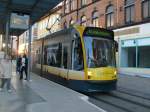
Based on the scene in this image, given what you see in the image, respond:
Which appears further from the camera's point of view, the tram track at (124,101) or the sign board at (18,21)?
the sign board at (18,21)

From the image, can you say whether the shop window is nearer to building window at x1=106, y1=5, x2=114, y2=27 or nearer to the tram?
building window at x1=106, y1=5, x2=114, y2=27

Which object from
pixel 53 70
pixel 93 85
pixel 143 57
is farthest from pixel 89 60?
pixel 143 57

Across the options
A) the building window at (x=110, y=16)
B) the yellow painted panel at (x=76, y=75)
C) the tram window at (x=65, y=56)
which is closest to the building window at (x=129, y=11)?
the building window at (x=110, y=16)

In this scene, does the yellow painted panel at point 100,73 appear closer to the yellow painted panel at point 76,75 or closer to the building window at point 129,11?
the yellow painted panel at point 76,75

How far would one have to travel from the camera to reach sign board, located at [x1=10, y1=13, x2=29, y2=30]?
58.9ft

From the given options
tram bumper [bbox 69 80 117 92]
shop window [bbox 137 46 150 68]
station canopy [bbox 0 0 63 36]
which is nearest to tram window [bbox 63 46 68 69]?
tram bumper [bbox 69 80 117 92]

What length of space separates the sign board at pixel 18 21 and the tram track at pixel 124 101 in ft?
16.6

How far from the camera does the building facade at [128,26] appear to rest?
97.3 feet

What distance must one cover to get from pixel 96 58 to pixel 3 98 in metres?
5.37

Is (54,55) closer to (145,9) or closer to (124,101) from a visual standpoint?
(124,101)

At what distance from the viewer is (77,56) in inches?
663

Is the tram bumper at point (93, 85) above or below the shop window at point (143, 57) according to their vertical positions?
below

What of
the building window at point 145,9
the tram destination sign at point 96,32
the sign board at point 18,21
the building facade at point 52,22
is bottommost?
the tram destination sign at point 96,32

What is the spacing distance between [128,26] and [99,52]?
16.1 metres
